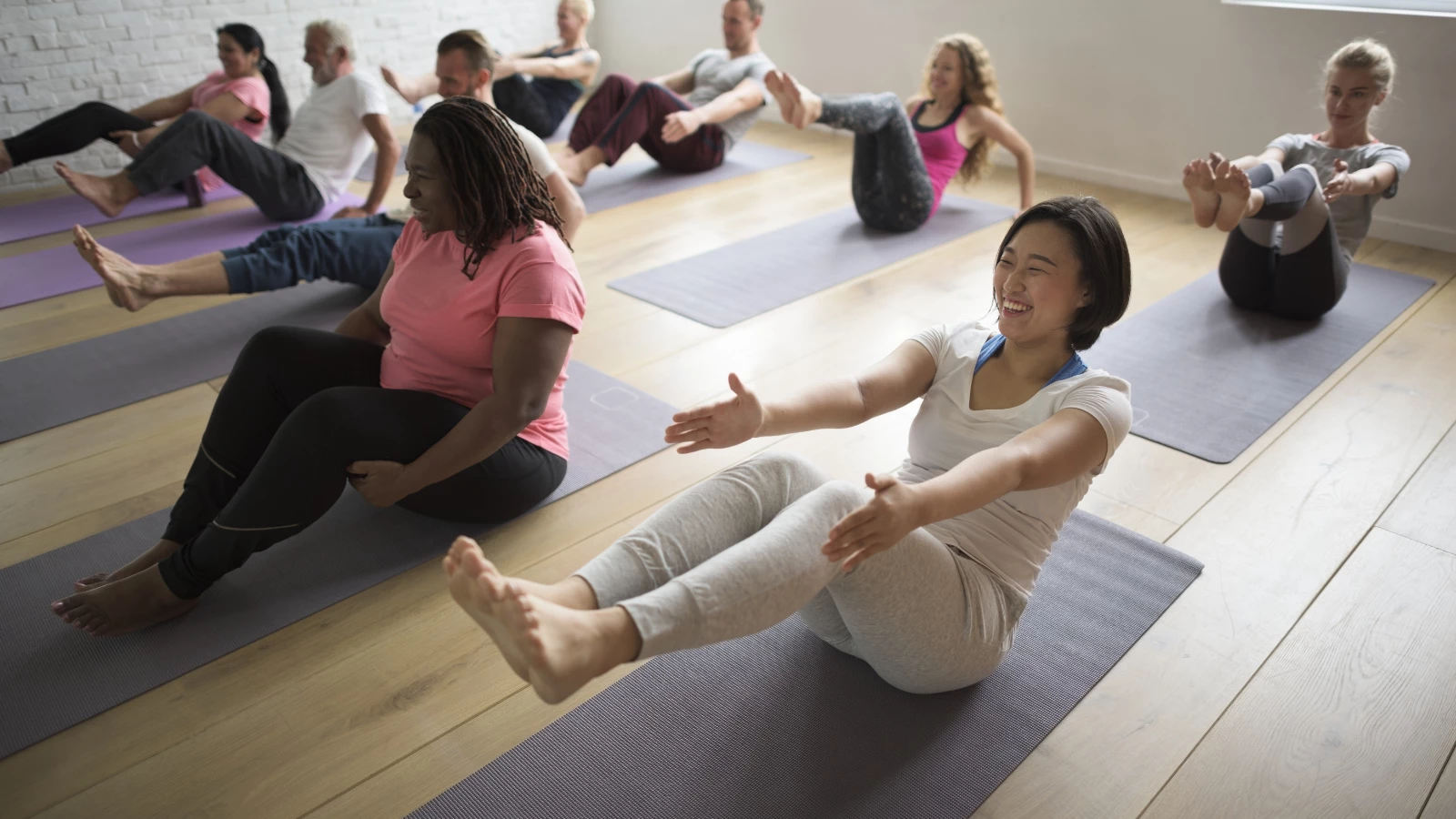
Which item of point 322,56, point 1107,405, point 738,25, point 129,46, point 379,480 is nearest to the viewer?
point 1107,405

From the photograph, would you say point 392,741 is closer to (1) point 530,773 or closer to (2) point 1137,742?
(1) point 530,773

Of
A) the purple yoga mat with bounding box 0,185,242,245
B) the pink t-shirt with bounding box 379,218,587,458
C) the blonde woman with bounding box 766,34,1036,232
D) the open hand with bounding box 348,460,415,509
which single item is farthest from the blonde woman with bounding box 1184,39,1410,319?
the purple yoga mat with bounding box 0,185,242,245

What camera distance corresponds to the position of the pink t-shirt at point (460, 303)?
1.83 m

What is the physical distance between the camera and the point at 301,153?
4.11m

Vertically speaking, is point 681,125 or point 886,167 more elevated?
point 681,125

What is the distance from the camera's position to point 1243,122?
4180mm

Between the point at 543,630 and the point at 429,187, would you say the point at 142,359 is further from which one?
the point at 543,630

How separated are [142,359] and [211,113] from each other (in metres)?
1.74

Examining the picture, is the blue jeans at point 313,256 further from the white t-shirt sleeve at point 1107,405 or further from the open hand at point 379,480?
the white t-shirt sleeve at point 1107,405

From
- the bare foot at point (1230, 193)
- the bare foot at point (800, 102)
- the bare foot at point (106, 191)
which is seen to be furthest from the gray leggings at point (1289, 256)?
the bare foot at point (106, 191)

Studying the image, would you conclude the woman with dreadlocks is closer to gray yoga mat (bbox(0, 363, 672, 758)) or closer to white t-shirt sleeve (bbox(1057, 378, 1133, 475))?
gray yoga mat (bbox(0, 363, 672, 758))

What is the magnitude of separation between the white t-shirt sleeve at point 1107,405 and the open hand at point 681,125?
299 cm

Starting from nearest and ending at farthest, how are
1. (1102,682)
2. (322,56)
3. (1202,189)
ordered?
(1102,682), (1202,189), (322,56)

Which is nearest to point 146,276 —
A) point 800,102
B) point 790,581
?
point 800,102
